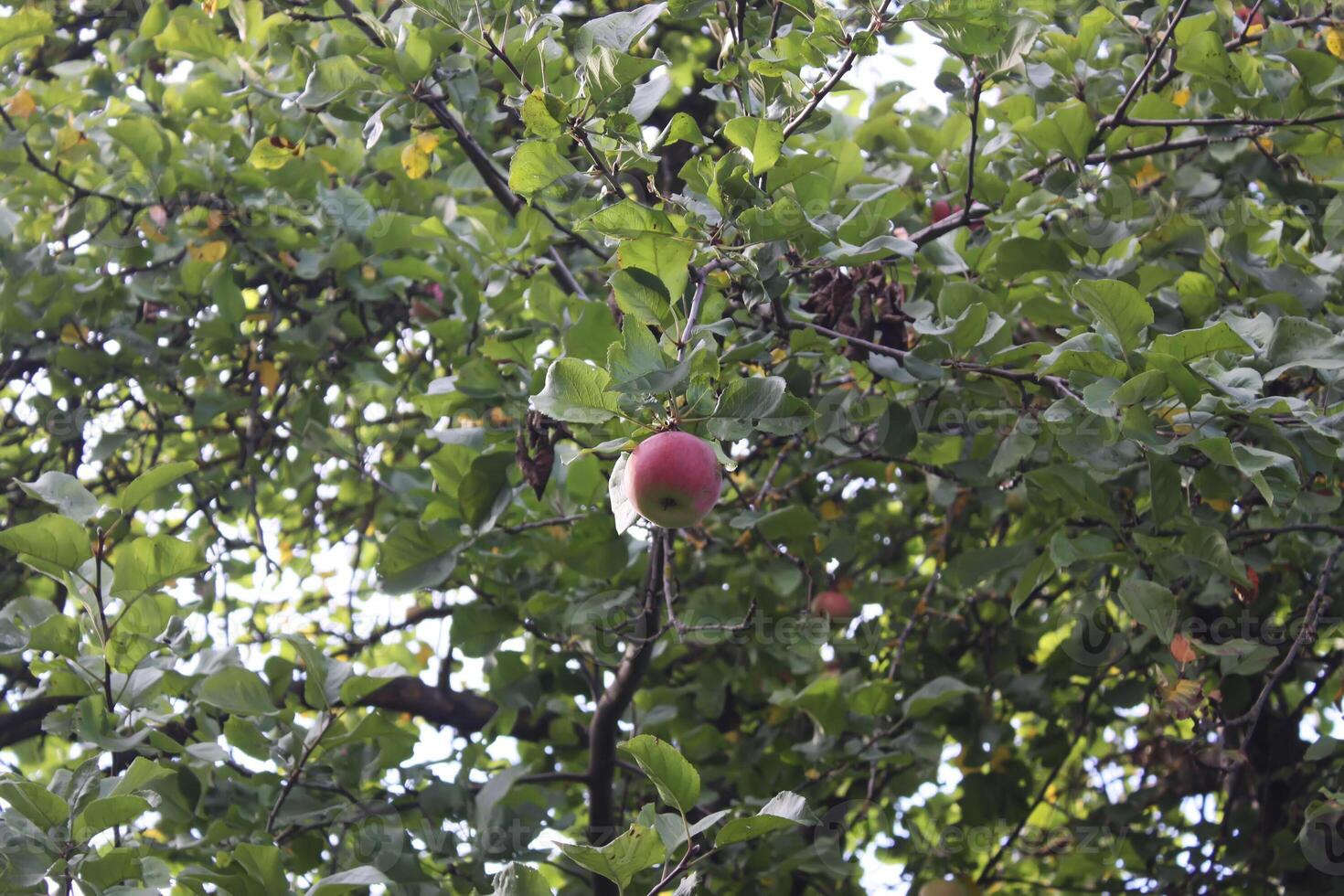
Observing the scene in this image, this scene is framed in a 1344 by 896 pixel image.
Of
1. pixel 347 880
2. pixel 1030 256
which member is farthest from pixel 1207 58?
pixel 347 880

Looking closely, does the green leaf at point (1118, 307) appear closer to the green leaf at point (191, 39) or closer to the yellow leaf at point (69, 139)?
the green leaf at point (191, 39)

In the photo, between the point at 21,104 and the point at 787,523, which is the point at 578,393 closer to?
the point at 787,523

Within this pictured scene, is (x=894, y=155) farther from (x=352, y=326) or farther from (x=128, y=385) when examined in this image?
(x=128, y=385)

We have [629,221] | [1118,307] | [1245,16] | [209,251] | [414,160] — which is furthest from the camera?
[209,251]

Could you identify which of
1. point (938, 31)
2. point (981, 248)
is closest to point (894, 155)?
point (981, 248)

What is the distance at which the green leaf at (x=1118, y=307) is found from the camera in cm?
189

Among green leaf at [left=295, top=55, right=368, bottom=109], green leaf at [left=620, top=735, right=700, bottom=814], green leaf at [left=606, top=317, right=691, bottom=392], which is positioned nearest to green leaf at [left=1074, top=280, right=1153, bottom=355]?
green leaf at [left=606, top=317, right=691, bottom=392]

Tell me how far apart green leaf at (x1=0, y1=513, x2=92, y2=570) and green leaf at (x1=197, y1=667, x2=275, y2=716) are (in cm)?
36

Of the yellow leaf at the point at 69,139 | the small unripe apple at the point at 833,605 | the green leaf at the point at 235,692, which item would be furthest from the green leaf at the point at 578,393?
the yellow leaf at the point at 69,139

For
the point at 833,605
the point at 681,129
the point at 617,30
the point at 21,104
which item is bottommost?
the point at 681,129

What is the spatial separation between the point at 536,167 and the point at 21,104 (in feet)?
7.04

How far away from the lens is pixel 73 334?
10.7 ft

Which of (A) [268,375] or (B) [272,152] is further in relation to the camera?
(A) [268,375]

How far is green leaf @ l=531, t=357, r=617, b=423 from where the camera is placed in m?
1.65
